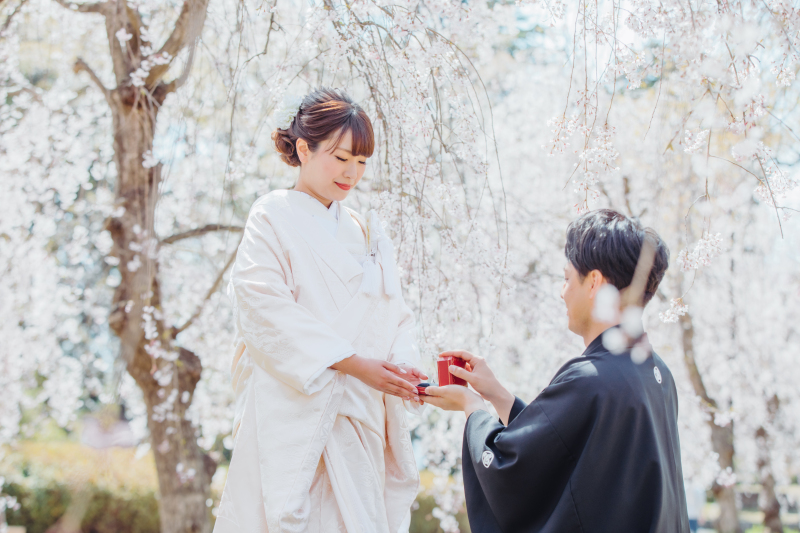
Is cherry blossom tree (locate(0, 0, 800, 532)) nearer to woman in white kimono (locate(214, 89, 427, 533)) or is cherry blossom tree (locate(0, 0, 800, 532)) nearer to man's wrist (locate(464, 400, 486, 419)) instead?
woman in white kimono (locate(214, 89, 427, 533))

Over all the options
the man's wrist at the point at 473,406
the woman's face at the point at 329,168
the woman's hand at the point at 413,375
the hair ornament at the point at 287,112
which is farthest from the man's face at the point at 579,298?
the hair ornament at the point at 287,112

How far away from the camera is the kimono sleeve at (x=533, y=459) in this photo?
1418mm

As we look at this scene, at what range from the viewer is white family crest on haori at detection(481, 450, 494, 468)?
1485 mm

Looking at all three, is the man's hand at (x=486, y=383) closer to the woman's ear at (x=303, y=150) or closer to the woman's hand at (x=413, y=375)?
the woman's hand at (x=413, y=375)

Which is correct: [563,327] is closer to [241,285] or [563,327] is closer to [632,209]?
[632,209]

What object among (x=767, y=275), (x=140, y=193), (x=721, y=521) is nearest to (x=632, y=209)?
(x=767, y=275)

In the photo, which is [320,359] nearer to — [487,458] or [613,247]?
[487,458]

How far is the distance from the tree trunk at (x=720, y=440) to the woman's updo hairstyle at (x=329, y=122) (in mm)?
4924

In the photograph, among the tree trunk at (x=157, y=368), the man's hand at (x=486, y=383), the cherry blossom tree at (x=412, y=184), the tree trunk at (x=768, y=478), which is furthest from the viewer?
the tree trunk at (x=768, y=478)

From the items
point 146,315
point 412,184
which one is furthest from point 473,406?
point 146,315

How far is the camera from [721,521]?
21.7 feet

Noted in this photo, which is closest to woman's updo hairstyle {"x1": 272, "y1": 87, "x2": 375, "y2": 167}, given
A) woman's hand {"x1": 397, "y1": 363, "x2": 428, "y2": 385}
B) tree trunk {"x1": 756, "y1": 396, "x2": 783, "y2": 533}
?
woman's hand {"x1": 397, "y1": 363, "x2": 428, "y2": 385}

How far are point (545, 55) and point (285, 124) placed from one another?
5.76 m

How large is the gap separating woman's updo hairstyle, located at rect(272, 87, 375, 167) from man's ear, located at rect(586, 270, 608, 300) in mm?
729
